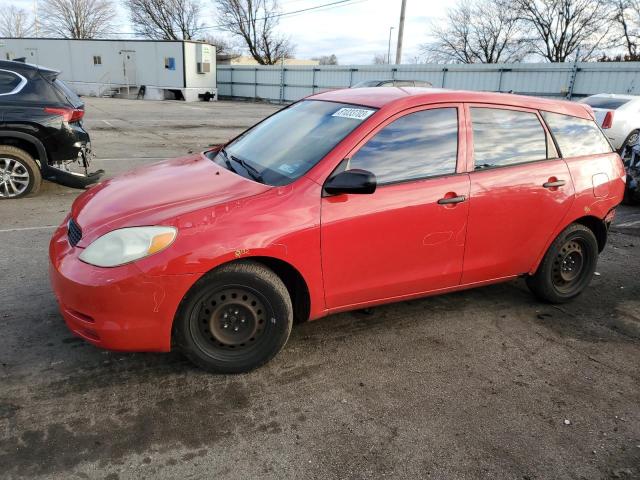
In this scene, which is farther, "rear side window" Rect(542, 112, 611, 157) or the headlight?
"rear side window" Rect(542, 112, 611, 157)

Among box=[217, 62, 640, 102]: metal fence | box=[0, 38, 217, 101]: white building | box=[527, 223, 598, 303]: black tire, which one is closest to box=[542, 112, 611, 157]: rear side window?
box=[527, 223, 598, 303]: black tire

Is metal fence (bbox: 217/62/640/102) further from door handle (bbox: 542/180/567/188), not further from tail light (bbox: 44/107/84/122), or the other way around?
door handle (bbox: 542/180/567/188)

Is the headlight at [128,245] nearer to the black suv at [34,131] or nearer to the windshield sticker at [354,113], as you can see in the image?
the windshield sticker at [354,113]

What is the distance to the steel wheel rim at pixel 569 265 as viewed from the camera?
422 cm

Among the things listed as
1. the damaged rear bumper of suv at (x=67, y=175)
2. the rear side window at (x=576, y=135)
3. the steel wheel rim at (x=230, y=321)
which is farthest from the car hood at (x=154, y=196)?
the damaged rear bumper of suv at (x=67, y=175)

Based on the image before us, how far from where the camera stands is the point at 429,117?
11.6ft

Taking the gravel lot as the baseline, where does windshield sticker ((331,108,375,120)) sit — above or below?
above

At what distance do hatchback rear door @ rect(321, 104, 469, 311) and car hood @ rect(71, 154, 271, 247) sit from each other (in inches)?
23.5

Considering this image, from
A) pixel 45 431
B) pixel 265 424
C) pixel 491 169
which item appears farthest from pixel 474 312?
pixel 45 431

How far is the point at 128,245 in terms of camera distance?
9.07ft

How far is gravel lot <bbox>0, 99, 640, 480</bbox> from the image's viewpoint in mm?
2451

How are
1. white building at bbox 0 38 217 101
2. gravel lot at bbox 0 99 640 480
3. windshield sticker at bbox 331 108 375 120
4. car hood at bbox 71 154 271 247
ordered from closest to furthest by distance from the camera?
1. gravel lot at bbox 0 99 640 480
2. car hood at bbox 71 154 271 247
3. windshield sticker at bbox 331 108 375 120
4. white building at bbox 0 38 217 101

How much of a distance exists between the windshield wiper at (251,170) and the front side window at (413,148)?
1.98 feet

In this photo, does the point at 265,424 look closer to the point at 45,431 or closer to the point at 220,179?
the point at 45,431
